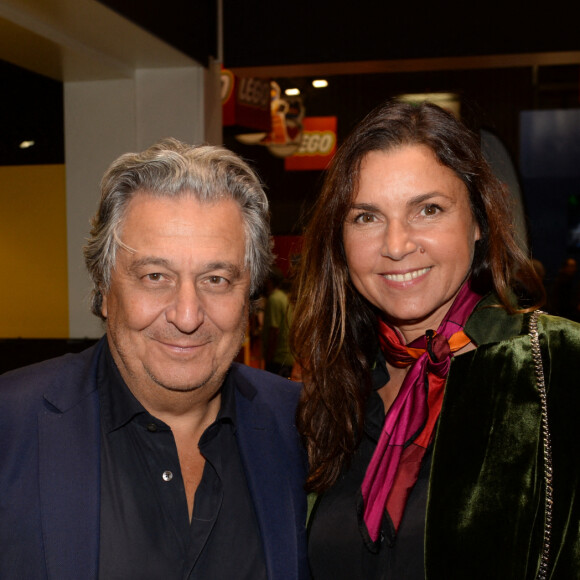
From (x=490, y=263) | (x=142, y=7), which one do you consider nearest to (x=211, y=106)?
(x=142, y=7)

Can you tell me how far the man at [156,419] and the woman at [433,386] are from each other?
202mm

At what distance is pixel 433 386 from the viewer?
5.99 feet

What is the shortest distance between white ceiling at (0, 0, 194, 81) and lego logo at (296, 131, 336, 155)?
28.0 feet

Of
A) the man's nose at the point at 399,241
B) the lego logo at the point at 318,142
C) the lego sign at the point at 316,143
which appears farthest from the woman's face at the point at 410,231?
the lego logo at the point at 318,142

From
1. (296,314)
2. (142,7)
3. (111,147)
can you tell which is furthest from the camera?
(111,147)

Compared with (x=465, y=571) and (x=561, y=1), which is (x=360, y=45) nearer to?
(x=561, y=1)

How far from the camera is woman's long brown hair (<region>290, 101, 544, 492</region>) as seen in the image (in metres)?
1.87

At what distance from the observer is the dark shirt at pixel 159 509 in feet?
5.27

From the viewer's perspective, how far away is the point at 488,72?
1488 centimetres

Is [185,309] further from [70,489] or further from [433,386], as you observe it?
[433,386]

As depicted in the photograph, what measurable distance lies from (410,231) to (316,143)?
11132mm

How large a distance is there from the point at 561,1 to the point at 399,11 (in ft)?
2.62

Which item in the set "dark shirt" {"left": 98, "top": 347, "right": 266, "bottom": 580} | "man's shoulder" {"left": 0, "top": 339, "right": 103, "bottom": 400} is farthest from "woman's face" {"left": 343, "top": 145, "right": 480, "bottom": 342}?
"man's shoulder" {"left": 0, "top": 339, "right": 103, "bottom": 400}

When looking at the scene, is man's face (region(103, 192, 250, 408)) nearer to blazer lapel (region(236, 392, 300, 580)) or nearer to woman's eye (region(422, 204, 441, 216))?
blazer lapel (region(236, 392, 300, 580))
